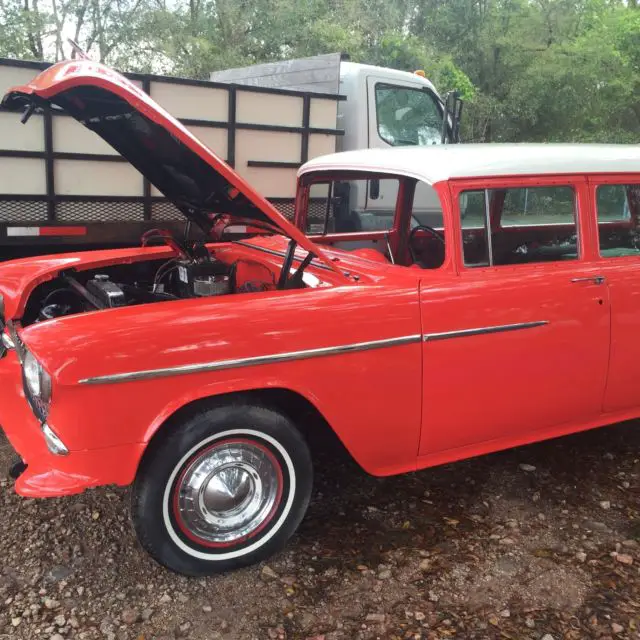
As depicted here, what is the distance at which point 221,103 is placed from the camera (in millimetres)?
5379

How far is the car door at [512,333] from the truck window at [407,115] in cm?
393

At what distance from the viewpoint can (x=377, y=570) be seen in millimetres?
2600

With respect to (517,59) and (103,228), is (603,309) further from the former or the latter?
(517,59)

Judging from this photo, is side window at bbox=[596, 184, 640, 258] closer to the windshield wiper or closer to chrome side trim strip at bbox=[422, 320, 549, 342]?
chrome side trim strip at bbox=[422, 320, 549, 342]

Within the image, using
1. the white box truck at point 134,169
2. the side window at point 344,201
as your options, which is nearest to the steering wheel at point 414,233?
the side window at point 344,201

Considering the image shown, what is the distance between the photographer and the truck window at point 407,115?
22.1ft

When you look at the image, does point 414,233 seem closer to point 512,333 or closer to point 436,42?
point 512,333

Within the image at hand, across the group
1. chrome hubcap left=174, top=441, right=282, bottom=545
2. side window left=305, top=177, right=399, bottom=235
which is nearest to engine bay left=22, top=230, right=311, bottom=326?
side window left=305, top=177, right=399, bottom=235

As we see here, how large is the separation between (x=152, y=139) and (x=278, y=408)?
4.17 feet

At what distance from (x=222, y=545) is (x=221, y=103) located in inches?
154

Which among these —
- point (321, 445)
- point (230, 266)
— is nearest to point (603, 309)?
point (321, 445)

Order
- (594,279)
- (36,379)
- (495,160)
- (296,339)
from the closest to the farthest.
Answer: (36,379), (296,339), (495,160), (594,279)

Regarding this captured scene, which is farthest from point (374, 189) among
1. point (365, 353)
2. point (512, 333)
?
point (365, 353)

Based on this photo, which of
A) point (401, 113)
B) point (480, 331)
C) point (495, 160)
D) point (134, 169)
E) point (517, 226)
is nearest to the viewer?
point (480, 331)
